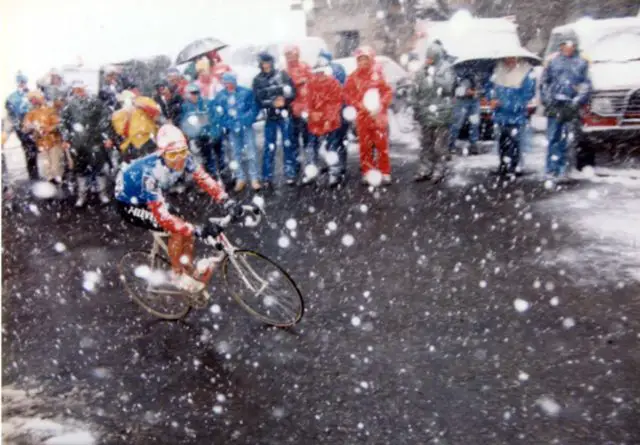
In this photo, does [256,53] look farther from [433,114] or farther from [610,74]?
[610,74]

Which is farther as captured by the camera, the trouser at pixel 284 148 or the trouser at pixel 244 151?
the trouser at pixel 284 148

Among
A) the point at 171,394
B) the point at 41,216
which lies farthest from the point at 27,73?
the point at 171,394

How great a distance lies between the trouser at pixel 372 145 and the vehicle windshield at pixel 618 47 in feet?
6.22

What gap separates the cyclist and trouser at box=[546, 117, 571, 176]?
9.62ft

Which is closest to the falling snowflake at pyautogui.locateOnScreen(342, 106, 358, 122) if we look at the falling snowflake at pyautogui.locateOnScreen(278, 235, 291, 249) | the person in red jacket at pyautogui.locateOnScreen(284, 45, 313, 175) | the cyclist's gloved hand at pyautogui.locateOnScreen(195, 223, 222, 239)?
the person in red jacket at pyautogui.locateOnScreen(284, 45, 313, 175)

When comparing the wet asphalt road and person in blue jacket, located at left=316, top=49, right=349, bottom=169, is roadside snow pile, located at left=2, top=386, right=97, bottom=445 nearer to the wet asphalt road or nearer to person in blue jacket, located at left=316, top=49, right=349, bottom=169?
the wet asphalt road

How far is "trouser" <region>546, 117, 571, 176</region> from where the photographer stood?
4594mm

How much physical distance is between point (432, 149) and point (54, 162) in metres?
3.66

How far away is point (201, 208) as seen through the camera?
4457mm

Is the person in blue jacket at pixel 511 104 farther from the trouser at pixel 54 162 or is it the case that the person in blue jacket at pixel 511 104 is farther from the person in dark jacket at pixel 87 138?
the trouser at pixel 54 162

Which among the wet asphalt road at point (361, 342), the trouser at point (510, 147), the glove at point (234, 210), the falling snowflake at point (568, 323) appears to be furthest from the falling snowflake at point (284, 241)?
the trouser at point (510, 147)

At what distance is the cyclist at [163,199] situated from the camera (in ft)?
10.6

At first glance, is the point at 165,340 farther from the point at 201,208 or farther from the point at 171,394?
the point at 201,208

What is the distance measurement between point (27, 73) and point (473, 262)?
3.45 m
